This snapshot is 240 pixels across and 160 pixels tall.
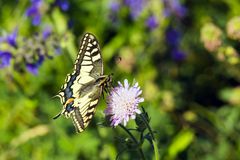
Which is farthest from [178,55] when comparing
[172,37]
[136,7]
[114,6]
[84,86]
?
[84,86]

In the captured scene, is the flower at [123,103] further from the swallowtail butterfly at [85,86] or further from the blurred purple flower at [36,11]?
the blurred purple flower at [36,11]

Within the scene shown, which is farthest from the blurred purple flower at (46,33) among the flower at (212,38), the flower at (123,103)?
the flower at (123,103)

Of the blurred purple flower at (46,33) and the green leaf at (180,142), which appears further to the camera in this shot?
the blurred purple flower at (46,33)

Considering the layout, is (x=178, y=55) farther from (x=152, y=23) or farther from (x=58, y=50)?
(x=58, y=50)

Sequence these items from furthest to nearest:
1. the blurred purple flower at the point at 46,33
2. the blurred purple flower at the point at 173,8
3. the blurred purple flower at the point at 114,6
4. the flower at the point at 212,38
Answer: the blurred purple flower at the point at 114,6 → the blurred purple flower at the point at 173,8 → the blurred purple flower at the point at 46,33 → the flower at the point at 212,38

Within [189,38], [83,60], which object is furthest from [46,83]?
[83,60]

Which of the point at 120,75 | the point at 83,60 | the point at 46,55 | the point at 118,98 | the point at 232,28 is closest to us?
the point at 118,98

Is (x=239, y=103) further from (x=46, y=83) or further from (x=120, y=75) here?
(x=46, y=83)
